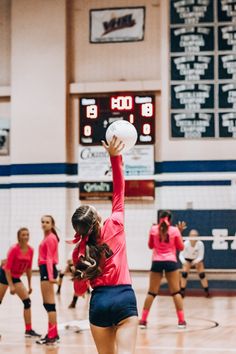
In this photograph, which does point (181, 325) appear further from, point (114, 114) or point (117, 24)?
point (117, 24)

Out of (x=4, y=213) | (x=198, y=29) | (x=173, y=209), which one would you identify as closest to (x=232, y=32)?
(x=198, y=29)

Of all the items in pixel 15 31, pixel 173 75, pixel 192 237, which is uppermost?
pixel 15 31

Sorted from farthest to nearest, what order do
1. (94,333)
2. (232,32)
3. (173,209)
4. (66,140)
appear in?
→ (66,140) < (232,32) < (173,209) < (94,333)

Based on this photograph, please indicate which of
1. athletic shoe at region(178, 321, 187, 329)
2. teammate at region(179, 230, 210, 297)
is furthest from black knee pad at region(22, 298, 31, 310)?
teammate at region(179, 230, 210, 297)

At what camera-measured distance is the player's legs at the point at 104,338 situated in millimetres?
5426

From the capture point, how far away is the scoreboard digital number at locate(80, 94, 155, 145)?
67.1 ft

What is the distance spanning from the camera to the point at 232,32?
20.4 m

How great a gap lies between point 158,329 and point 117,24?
444 inches

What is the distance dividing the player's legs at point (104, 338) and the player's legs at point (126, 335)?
0.17 ft

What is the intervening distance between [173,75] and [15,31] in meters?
4.88

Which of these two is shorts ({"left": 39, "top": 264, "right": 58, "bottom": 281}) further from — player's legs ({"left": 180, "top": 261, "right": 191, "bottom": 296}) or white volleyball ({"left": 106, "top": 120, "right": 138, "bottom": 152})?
player's legs ({"left": 180, "top": 261, "right": 191, "bottom": 296})

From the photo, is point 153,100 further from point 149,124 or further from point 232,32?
point 232,32

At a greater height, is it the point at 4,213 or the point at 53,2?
the point at 53,2

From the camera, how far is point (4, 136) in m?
22.6
